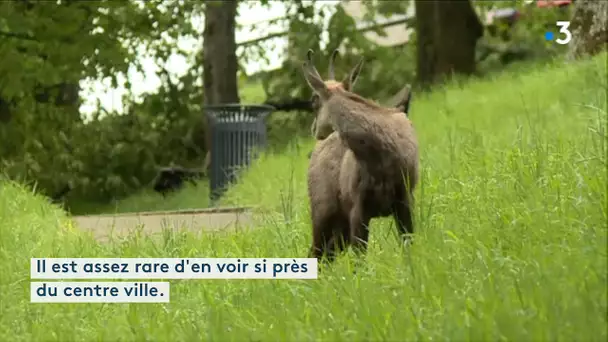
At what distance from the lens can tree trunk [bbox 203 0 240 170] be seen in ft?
52.8

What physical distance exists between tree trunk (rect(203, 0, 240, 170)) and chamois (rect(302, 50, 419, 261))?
11239 mm

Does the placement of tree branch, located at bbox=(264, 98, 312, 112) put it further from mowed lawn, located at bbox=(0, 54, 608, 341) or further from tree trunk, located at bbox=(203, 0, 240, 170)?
mowed lawn, located at bbox=(0, 54, 608, 341)

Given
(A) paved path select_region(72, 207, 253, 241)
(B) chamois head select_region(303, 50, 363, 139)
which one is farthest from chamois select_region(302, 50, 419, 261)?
(A) paved path select_region(72, 207, 253, 241)

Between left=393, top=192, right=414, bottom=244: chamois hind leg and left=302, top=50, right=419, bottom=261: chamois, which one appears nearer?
left=302, top=50, right=419, bottom=261: chamois

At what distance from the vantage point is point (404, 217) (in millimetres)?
4688

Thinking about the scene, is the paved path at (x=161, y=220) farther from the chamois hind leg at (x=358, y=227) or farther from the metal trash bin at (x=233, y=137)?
the metal trash bin at (x=233, y=137)

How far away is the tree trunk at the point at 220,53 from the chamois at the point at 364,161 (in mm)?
11239

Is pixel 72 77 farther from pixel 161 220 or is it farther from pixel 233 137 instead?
pixel 161 220

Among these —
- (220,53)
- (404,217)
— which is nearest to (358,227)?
(404,217)

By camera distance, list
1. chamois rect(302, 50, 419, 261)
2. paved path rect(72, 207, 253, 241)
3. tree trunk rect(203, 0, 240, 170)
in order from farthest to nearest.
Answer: tree trunk rect(203, 0, 240, 170)
paved path rect(72, 207, 253, 241)
chamois rect(302, 50, 419, 261)

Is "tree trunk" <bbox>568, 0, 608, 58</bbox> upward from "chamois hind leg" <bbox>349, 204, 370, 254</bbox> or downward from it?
upward

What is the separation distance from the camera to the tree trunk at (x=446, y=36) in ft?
54.7

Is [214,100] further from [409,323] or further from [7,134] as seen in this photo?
[409,323]

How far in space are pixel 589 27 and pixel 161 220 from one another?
256 inches
